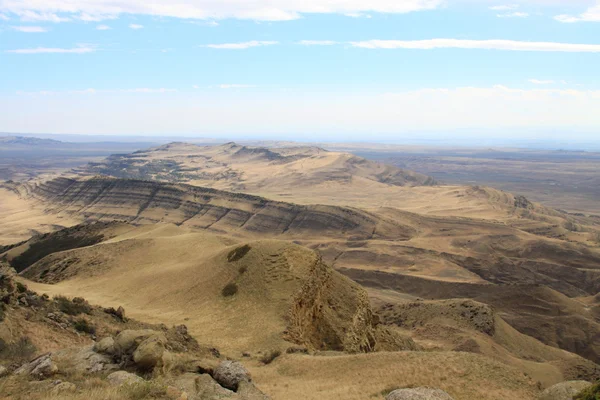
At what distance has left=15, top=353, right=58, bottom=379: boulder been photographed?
1050 cm

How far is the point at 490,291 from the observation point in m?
50.3

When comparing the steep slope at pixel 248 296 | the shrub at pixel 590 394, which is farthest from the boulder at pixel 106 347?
the shrub at pixel 590 394

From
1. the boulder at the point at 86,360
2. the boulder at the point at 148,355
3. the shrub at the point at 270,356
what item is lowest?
the shrub at the point at 270,356

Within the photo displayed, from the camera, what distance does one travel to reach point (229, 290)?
25.2 meters

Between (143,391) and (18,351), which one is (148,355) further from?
(18,351)

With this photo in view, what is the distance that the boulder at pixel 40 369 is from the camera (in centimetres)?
1050

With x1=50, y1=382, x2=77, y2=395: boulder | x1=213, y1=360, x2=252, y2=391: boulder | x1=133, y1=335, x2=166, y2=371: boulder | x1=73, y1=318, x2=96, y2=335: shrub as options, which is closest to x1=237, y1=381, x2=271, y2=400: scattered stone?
x1=213, y1=360, x2=252, y2=391: boulder

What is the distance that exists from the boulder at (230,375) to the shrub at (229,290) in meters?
12.1

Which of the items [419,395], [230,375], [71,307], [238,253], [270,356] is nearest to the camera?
[419,395]

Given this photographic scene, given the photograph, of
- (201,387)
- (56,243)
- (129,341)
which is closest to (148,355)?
(129,341)

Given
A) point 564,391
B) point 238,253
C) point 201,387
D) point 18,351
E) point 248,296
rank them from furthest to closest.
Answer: point 238,253 → point 248,296 → point 18,351 → point 564,391 → point 201,387

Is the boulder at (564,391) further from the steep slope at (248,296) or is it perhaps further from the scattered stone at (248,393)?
the steep slope at (248,296)

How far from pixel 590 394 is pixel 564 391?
119 cm

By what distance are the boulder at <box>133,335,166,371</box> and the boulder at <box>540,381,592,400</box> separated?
10.5 m
